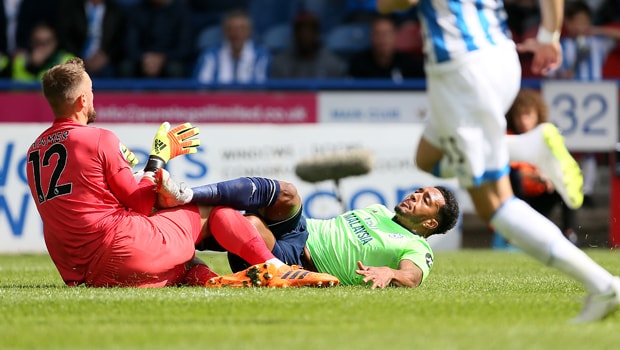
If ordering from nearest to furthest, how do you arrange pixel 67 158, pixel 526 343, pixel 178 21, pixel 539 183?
pixel 526 343 < pixel 67 158 < pixel 539 183 < pixel 178 21

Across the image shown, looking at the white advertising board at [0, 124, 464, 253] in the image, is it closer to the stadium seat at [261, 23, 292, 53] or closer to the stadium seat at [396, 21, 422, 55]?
the stadium seat at [396, 21, 422, 55]

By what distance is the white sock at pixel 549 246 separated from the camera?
5418mm

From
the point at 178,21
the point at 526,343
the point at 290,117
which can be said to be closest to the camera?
the point at 526,343

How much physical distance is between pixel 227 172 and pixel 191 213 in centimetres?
488

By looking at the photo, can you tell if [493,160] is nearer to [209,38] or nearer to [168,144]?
[168,144]

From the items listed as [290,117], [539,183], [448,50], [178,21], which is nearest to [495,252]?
[539,183]

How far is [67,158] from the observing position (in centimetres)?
706

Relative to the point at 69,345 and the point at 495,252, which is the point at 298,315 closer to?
the point at 69,345

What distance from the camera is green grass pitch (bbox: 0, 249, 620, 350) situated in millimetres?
4918

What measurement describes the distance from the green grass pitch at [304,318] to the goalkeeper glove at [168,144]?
0.82m

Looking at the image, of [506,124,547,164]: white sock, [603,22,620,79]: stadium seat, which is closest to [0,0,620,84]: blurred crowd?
[603,22,620,79]: stadium seat

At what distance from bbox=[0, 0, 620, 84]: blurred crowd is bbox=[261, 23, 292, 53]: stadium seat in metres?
0.02

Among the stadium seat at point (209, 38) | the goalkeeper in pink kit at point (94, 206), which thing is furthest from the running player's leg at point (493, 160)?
the stadium seat at point (209, 38)

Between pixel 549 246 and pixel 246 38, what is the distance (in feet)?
31.4
